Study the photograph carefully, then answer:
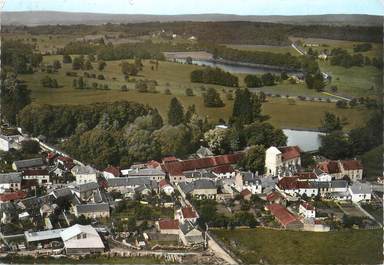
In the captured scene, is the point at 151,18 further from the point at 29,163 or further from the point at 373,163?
the point at 373,163

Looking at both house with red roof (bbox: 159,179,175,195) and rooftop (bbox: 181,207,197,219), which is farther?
house with red roof (bbox: 159,179,175,195)

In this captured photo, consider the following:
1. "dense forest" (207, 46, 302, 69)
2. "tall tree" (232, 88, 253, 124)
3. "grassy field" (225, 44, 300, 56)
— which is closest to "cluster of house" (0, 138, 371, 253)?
"tall tree" (232, 88, 253, 124)

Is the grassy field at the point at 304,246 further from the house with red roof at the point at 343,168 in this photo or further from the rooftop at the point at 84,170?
the rooftop at the point at 84,170

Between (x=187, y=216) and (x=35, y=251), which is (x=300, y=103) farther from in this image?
(x=35, y=251)

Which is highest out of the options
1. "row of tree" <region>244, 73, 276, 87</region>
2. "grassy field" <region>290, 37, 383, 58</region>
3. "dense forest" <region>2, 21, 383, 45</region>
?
"dense forest" <region>2, 21, 383, 45</region>

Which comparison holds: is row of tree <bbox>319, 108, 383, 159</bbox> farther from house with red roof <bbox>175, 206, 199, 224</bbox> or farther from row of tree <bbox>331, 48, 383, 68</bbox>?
house with red roof <bbox>175, 206, 199, 224</bbox>

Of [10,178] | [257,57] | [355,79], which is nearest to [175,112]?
[257,57]

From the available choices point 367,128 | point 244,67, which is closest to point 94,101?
point 244,67

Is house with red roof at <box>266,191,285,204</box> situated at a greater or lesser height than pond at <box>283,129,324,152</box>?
lesser
